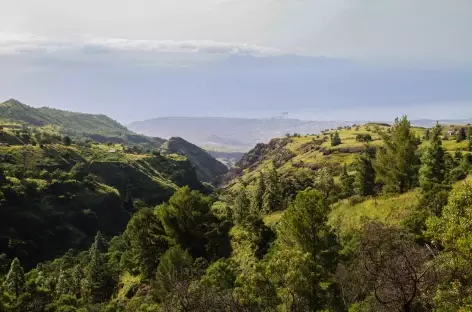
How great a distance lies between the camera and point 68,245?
563ft

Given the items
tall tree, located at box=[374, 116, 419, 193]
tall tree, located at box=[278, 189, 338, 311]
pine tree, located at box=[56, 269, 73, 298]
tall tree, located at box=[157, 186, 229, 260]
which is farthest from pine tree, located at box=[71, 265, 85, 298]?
tall tree, located at box=[374, 116, 419, 193]

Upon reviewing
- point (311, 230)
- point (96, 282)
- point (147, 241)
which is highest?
point (311, 230)

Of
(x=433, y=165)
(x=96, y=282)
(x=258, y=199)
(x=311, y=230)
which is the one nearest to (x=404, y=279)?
(x=311, y=230)

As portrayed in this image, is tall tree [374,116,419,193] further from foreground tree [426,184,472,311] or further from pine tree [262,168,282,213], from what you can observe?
foreground tree [426,184,472,311]

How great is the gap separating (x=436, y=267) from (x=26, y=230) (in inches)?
6544

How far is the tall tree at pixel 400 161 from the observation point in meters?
81.7

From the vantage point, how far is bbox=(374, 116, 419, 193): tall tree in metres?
81.7

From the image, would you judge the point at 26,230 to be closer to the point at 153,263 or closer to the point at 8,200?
the point at 8,200

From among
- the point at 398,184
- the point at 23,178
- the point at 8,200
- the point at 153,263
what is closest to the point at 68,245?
the point at 8,200

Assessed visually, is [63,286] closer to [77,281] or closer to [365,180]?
[77,281]

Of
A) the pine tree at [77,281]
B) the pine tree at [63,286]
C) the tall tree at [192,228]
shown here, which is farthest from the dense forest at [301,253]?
the pine tree at [77,281]

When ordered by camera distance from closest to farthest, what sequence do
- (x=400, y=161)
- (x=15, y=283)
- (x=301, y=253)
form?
1. (x=301, y=253)
2. (x=400, y=161)
3. (x=15, y=283)

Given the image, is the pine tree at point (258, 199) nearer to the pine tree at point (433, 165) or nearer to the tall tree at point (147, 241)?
the tall tree at point (147, 241)

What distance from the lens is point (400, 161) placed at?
81.8m
